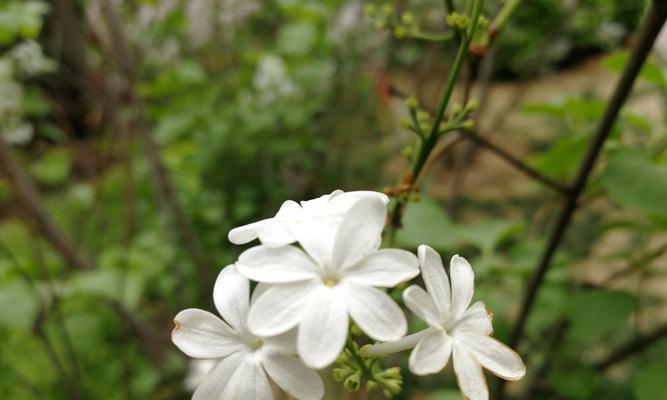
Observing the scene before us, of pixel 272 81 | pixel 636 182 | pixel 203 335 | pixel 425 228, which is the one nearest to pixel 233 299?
pixel 203 335

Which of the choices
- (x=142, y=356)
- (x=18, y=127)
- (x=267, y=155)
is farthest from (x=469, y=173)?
(x=18, y=127)

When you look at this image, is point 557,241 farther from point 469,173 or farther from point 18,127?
point 469,173

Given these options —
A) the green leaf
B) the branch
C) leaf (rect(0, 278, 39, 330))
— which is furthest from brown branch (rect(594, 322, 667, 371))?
the green leaf

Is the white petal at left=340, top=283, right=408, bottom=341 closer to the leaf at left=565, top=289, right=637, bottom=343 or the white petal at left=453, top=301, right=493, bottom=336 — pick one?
the white petal at left=453, top=301, right=493, bottom=336

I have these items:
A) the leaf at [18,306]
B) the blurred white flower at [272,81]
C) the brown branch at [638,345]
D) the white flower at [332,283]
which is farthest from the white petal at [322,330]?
the blurred white flower at [272,81]

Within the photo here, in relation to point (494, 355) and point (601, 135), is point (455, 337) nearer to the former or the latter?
point (494, 355)

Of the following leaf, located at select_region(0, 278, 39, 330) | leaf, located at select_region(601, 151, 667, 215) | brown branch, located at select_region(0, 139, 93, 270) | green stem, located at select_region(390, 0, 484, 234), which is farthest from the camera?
brown branch, located at select_region(0, 139, 93, 270)

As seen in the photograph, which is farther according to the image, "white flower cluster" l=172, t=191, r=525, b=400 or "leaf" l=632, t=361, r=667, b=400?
"leaf" l=632, t=361, r=667, b=400
